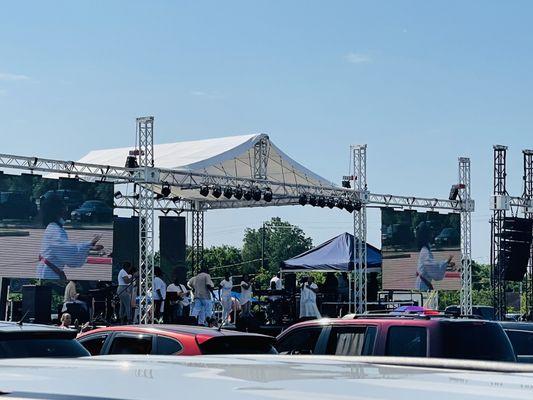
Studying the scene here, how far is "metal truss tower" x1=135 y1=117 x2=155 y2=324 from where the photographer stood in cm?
2520

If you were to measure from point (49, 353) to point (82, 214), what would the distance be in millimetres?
17202

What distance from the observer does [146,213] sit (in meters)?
25.8

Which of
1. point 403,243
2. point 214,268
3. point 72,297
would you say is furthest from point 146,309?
point 214,268

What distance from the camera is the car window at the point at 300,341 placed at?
9930mm

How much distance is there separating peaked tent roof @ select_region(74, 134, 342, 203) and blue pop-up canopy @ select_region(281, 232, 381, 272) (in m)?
3.54

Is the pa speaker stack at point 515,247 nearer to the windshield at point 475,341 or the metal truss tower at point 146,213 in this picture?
the metal truss tower at point 146,213

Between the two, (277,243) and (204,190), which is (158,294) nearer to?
(204,190)

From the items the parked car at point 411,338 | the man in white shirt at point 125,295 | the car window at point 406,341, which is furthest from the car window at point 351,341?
the man in white shirt at point 125,295

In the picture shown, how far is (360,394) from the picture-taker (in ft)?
5.92

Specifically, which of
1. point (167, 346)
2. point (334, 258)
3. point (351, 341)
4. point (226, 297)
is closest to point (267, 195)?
point (226, 297)

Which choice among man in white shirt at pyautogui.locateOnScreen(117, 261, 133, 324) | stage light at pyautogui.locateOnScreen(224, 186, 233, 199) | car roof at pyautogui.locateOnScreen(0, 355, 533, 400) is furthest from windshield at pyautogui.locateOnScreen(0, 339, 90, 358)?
stage light at pyautogui.locateOnScreen(224, 186, 233, 199)

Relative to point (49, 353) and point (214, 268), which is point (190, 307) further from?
point (214, 268)

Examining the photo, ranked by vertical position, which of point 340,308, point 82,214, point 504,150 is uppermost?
point 504,150

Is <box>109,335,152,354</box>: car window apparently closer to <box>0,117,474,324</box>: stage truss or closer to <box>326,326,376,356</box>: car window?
<box>326,326,376,356</box>: car window
